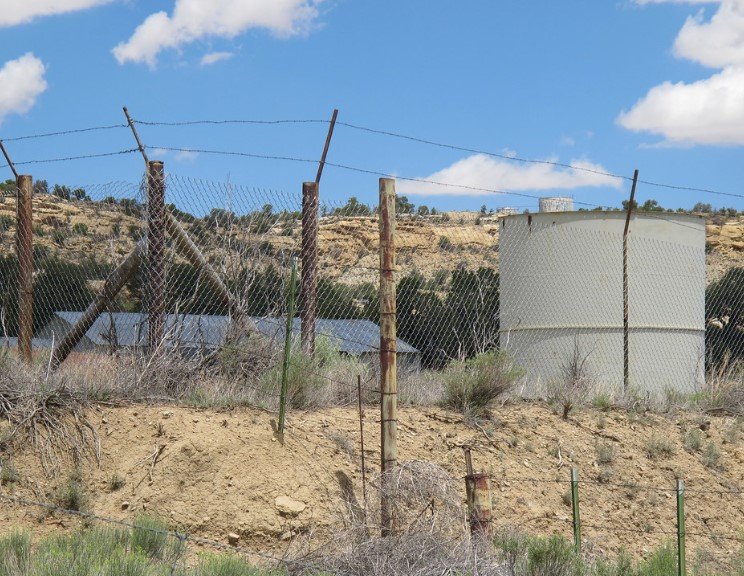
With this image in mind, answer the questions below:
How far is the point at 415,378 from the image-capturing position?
473 inches

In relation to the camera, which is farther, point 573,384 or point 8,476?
point 573,384

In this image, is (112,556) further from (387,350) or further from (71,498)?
(387,350)

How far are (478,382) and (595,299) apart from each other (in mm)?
3089

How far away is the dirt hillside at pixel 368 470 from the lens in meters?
9.07

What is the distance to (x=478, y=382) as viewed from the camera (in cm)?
1155

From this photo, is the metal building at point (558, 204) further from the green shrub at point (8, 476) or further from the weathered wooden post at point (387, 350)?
the green shrub at point (8, 476)

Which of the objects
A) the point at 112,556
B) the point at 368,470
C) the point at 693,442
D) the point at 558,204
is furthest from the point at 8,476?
the point at 558,204

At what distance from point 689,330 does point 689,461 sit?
288 centimetres

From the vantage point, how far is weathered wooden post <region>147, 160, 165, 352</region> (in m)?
10.3

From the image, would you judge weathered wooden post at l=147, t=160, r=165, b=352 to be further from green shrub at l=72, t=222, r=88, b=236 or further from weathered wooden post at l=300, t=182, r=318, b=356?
weathered wooden post at l=300, t=182, r=318, b=356

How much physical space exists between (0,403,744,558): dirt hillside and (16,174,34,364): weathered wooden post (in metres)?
1.91

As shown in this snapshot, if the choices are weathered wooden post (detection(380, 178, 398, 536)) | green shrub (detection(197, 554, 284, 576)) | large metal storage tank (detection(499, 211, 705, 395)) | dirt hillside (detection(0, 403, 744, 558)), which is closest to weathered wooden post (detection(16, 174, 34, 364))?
dirt hillside (detection(0, 403, 744, 558))

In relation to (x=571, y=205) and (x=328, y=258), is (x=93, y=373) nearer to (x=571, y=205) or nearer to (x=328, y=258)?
(x=328, y=258)

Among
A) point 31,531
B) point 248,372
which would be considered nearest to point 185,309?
point 248,372
